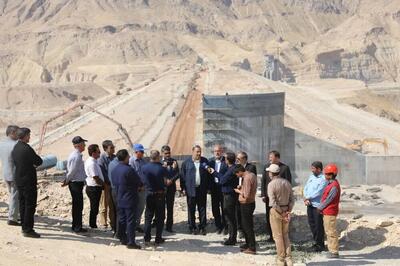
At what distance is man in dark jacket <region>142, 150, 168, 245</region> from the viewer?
30.3 feet

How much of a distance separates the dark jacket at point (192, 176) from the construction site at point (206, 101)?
758 mm

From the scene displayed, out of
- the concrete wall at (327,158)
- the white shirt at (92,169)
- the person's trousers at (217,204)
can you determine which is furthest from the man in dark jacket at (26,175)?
the concrete wall at (327,158)

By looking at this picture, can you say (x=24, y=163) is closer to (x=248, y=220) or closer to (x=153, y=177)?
(x=153, y=177)

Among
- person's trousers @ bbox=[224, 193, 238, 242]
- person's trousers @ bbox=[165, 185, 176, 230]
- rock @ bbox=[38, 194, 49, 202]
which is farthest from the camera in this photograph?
rock @ bbox=[38, 194, 49, 202]

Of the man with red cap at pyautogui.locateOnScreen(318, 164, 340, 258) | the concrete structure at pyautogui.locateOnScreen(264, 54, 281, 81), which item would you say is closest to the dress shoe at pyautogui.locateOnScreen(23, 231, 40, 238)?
the man with red cap at pyautogui.locateOnScreen(318, 164, 340, 258)

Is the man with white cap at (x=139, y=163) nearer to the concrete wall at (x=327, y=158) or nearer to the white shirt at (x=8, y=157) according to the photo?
the white shirt at (x=8, y=157)

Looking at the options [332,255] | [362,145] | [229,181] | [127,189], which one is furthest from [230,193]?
[362,145]

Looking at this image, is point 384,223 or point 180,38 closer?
point 384,223

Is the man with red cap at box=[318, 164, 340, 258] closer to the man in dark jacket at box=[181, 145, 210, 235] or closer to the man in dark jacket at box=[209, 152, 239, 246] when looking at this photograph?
the man in dark jacket at box=[209, 152, 239, 246]

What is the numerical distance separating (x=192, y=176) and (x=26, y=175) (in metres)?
2.73

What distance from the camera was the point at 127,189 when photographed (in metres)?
8.78

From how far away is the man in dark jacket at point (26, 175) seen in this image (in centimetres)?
857

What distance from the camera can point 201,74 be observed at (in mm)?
80938

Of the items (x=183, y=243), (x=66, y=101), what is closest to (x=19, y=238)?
(x=183, y=243)
